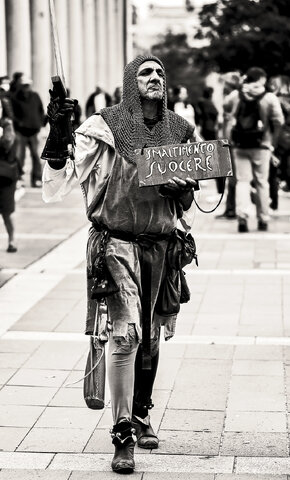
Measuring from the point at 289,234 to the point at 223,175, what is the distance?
795cm

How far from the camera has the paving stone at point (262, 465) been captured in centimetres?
486

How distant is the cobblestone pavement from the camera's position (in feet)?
16.5

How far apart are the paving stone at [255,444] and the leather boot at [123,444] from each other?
1.56ft

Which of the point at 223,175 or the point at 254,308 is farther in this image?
the point at 254,308

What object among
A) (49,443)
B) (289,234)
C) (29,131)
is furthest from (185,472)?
(29,131)

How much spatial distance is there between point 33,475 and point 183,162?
58.8 inches

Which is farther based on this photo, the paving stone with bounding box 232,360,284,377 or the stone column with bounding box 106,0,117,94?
the stone column with bounding box 106,0,117,94

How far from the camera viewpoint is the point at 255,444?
525 centimetres

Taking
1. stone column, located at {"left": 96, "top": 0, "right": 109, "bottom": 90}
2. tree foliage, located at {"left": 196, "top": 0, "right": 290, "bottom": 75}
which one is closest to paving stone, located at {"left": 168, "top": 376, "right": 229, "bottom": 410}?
tree foliage, located at {"left": 196, "top": 0, "right": 290, "bottom": 75}

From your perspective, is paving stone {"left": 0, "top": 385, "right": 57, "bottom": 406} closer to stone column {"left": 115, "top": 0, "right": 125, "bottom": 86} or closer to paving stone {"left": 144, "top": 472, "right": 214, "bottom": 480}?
paving stone {"left": 144, "top": 472, "right": 214, "bottom": 480}

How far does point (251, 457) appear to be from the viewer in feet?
16.6

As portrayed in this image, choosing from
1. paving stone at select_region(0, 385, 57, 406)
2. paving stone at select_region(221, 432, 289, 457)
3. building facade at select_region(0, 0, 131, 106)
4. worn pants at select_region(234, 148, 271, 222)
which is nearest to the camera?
paving stone at select_region(221, 432, 289, 457)

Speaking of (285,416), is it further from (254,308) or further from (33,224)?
(33,224)

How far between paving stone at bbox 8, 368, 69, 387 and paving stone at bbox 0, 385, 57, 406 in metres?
0.10
